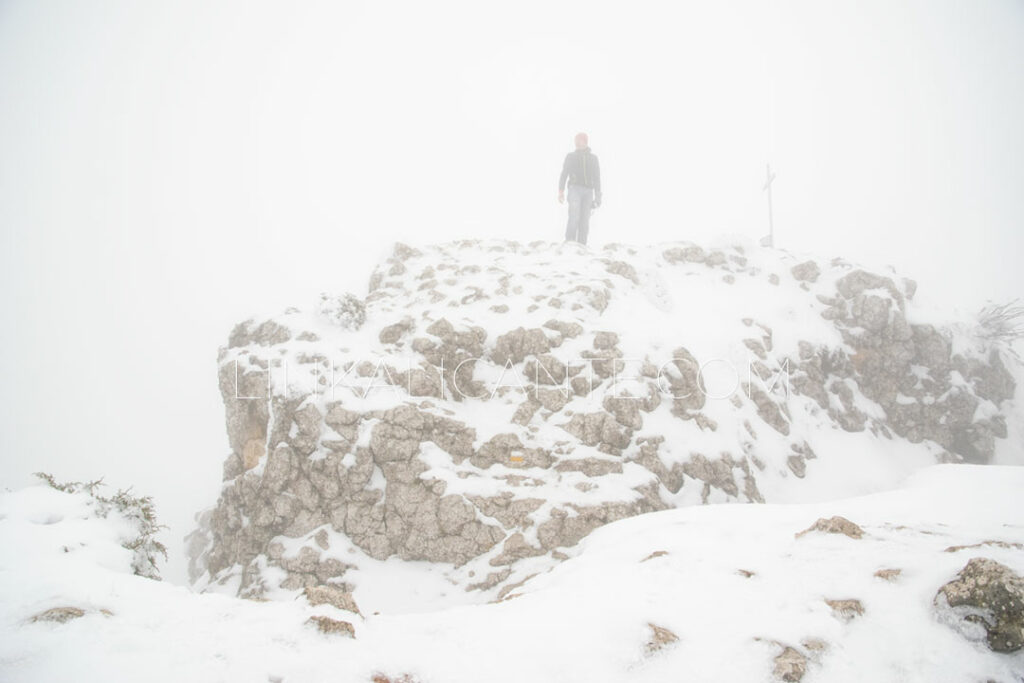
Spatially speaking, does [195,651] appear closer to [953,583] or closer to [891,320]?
[953,583]

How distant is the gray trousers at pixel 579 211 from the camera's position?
75.4 ft

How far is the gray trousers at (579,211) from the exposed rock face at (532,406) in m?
3.42

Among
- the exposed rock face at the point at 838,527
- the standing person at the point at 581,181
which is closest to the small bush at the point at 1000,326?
the standing person at the point at 581,181

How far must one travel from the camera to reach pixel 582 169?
2217 cm

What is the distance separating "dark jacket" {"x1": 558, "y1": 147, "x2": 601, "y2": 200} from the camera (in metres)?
22.2

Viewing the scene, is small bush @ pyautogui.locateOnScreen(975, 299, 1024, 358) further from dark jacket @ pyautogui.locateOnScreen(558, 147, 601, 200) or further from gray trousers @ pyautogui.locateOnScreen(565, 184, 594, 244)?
dark jacket @ pyautogui.locateOnScreen(558, 147, 601, 200)

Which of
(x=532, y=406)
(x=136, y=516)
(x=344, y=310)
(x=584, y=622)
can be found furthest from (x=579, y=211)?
(x=136, y=516)

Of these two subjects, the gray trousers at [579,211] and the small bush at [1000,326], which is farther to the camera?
the gray trousers at [579,211]

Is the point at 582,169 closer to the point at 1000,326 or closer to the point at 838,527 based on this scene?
the point at 838,527

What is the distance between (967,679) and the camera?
349 centimetres

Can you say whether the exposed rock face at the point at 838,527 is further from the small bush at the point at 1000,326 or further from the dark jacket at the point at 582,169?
the small bush at the point at 1000,326

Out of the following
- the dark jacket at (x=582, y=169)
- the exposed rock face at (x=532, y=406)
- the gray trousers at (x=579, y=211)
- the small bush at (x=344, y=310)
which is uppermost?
the dark jacket at (x=582, y=169)

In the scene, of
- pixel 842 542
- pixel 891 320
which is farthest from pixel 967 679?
pixel 891 320

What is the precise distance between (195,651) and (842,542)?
7.90 m
